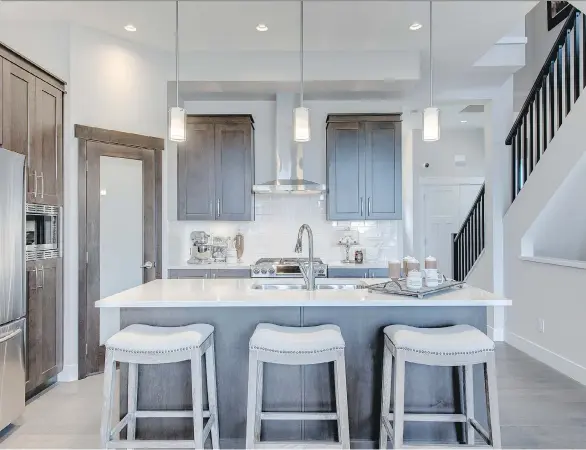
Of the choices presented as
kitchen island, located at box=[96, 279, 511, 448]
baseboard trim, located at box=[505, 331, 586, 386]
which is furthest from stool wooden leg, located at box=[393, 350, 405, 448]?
baseboard trim, located at box=[505, 331, 586, 386]

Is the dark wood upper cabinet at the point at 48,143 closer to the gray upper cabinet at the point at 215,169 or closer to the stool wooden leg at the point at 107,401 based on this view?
the gray upper cabinet at the point at 215,169

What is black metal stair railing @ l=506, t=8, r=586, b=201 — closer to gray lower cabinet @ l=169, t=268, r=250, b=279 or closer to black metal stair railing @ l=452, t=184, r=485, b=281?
black metal stair railing @ l=452, t=184, r=485, b=281

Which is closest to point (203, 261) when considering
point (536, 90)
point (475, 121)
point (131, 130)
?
point (131, 130)

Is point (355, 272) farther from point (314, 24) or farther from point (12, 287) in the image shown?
point (12, 287)

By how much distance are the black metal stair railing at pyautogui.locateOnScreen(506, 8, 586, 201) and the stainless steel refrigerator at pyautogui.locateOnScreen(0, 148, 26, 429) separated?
430 centimetres

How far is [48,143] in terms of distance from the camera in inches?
141

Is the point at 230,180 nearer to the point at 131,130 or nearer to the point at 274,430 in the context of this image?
the point at 131,130

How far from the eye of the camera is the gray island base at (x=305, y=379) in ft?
8.29

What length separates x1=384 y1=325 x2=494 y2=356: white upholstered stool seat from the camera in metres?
2.12

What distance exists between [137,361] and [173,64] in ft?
11.3

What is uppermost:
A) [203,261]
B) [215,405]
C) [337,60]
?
[337,60]

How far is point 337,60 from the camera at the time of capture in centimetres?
451

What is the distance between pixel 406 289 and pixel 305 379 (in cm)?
79

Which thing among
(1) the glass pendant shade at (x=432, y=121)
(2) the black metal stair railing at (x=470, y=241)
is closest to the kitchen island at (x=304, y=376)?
(1) the glass pendant shade at (x=432, y=121)
